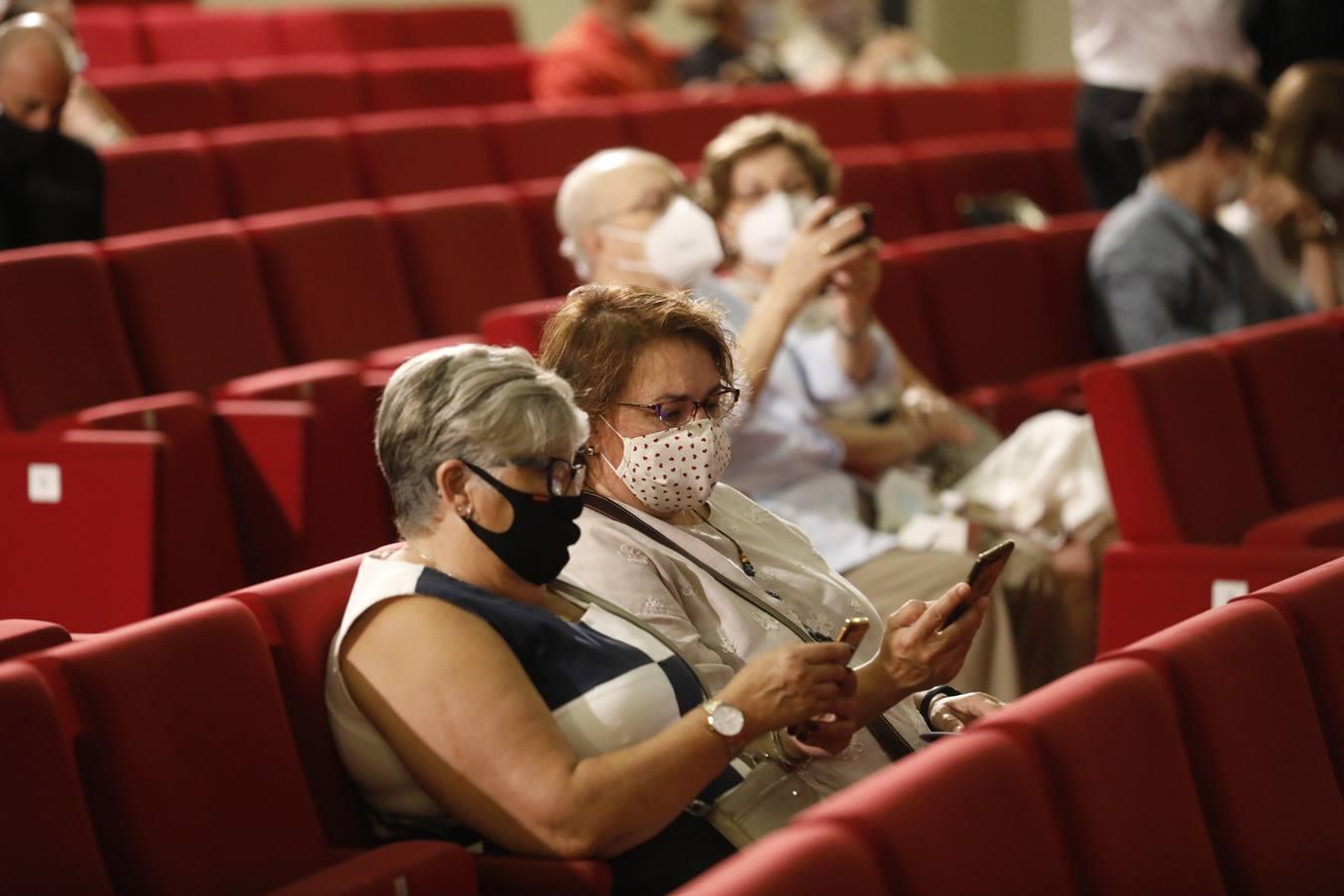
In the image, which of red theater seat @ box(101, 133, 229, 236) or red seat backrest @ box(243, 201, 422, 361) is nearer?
red seat backrest @ box(243, 201, 422, 361)

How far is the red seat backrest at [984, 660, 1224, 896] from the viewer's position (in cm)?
85

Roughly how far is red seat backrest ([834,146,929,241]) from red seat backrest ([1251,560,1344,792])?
6.29 feet

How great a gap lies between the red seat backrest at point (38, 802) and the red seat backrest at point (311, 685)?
17 cm

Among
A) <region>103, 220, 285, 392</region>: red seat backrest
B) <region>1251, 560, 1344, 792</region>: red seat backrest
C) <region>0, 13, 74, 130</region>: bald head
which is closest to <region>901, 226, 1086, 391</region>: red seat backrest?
<region>103, 220, 285, 392</region>: red seat backrest

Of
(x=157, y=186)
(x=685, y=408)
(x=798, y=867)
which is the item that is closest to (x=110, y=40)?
(x=157, y=186)

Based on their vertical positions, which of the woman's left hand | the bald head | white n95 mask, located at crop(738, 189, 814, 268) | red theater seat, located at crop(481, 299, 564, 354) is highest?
the bald head

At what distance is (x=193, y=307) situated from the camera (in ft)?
7.05

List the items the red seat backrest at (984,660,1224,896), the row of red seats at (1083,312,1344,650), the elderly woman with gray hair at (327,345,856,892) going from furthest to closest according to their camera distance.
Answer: the row of red seats at (1083,312,1344,650) → the elderly woman with gray hair at (327,345,856,892) → the red seat backrest at (984,660,1224,896)

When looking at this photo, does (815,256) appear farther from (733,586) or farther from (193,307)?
(193,307)

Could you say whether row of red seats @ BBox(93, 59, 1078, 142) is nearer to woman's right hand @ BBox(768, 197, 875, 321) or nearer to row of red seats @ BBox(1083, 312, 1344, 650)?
woman's right hand @ BBox(768, 197, 875, 321)

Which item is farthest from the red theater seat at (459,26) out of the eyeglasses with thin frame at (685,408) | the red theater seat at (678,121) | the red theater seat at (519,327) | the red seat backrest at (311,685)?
the red seat backrest at (311,685)

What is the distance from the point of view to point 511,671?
37.9 inches

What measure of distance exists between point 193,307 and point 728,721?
1.37 meters

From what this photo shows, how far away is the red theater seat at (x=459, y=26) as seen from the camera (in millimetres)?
4863
